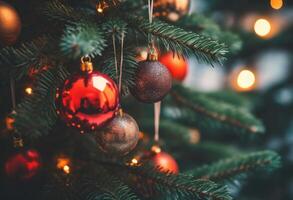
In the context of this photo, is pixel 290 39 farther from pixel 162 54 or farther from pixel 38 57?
pixel 38 57

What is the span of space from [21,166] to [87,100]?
0.28m

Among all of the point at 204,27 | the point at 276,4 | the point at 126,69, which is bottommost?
the point at 126,69

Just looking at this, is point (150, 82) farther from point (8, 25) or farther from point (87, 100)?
point (8, 25)

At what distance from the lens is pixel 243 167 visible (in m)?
0.80

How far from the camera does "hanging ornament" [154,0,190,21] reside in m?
0.74

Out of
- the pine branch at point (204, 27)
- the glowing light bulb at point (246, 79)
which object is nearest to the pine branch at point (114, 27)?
the pine branch at point (204, 27)

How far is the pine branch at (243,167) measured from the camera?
Result: 789 millimetres

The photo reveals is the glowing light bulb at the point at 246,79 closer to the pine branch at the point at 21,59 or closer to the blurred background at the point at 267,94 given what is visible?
the blurred background at the point at 267,94

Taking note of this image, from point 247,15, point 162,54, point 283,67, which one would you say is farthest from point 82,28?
point 283,67

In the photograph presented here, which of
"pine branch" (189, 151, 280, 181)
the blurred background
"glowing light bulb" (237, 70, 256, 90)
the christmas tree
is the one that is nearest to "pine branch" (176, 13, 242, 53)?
the christmas tree

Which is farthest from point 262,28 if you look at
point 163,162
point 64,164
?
point 64,164

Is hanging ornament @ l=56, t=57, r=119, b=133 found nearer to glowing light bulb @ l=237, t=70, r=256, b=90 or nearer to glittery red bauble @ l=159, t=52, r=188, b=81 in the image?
glittery red bauble @ l=159, t=52, r=188, b=81

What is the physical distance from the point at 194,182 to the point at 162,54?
395 mm

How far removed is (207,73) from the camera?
2971 millimetres
